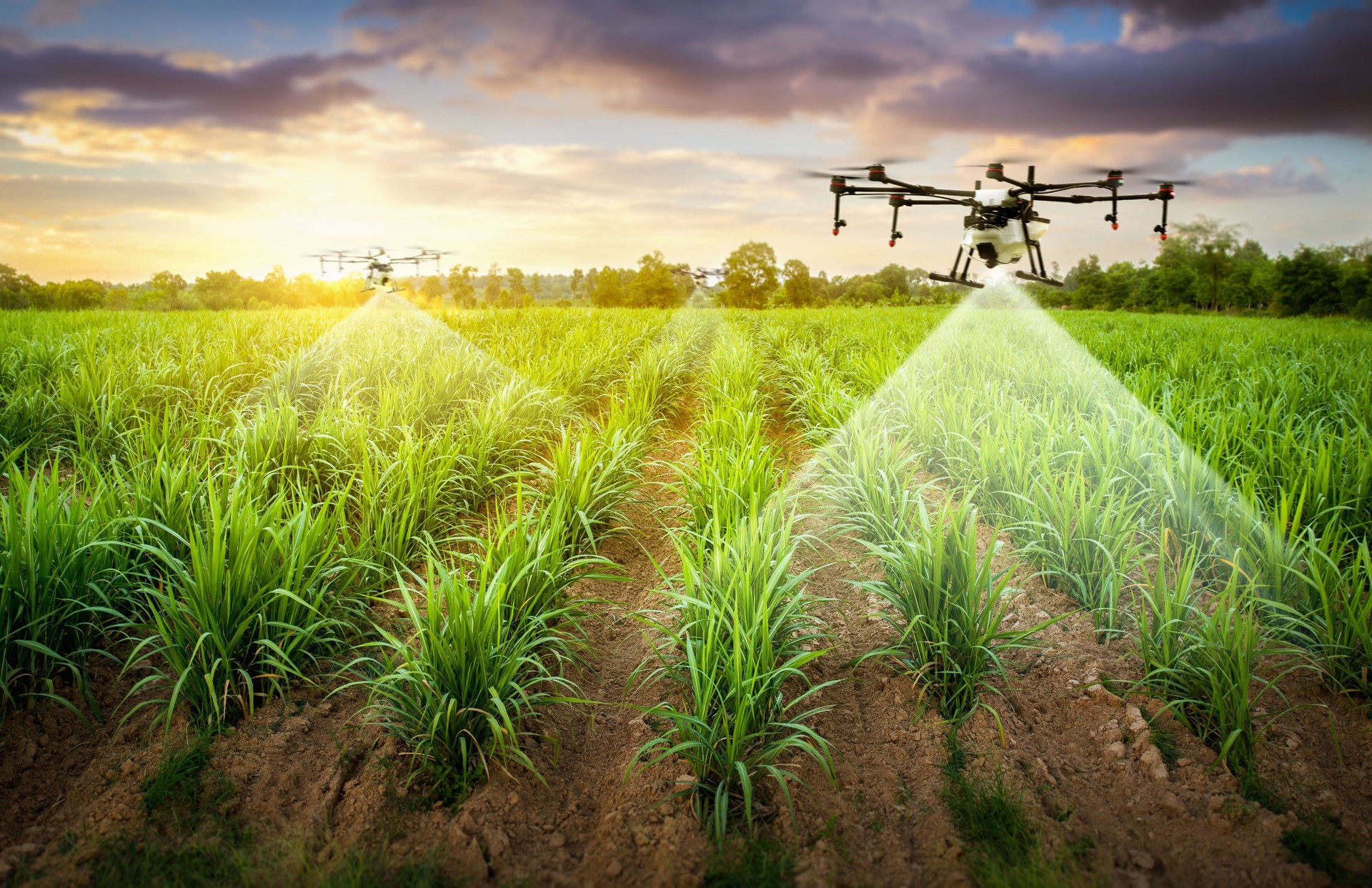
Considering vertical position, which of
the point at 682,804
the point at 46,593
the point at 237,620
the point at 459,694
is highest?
the point at 46,593

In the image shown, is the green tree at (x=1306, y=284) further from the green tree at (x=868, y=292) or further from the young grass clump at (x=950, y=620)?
the young grass clump at (x=950, y=620)

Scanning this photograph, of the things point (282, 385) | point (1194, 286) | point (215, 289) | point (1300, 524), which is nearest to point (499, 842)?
point (1300, 524)

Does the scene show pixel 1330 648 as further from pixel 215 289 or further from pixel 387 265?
pixel 215 289

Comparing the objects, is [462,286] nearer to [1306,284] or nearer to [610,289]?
[610,289]

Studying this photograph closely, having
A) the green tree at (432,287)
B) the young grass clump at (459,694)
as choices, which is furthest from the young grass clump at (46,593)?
the green tree at (432,287)

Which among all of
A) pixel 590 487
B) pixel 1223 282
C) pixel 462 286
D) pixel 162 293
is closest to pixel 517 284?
pixel 462 286
